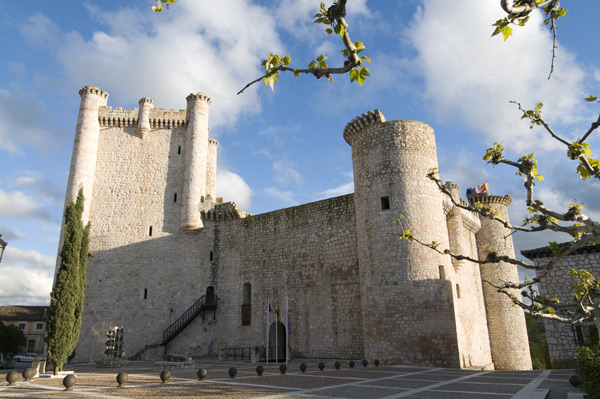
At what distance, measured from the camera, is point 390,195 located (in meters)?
16.8

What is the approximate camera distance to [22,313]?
45.4 m

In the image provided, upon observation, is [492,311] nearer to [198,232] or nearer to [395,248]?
[395,248]

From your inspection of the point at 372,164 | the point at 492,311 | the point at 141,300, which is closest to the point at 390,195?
the point at 372,164

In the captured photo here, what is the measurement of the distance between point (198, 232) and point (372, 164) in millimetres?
11697

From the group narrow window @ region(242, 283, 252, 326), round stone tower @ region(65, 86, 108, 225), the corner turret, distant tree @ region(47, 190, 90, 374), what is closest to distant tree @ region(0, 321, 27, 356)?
round stone tower @ region(65, 86, 108, 225)

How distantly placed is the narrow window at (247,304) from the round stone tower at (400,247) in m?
7.27

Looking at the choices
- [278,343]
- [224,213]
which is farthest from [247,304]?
[224,213]

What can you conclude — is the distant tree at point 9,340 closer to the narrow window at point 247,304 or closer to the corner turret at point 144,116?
the corner turret at point 144,116

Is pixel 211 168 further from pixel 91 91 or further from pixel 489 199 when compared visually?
pixel 489 199

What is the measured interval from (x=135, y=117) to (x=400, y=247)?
18.7 metres

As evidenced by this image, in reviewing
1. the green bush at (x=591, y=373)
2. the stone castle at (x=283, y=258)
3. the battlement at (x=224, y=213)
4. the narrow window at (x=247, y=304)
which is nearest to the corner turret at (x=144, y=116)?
the stone castle at (x=283, y=258)

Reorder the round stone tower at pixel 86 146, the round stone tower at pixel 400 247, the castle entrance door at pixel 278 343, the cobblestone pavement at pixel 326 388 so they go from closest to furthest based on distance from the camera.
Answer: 1. the cobblestone pavement at pixel 326 388
2. the round stone tower at pixel 400 247
3. the castle entrance door at pixel 278 343
4. the round stone tower at pixel 86 146

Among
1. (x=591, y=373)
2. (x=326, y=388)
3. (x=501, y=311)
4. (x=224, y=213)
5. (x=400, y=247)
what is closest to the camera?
(x=591, y=373)

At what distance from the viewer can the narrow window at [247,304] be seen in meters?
21.3
